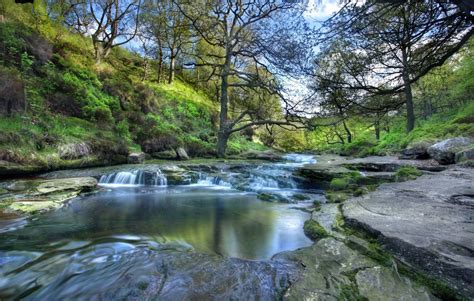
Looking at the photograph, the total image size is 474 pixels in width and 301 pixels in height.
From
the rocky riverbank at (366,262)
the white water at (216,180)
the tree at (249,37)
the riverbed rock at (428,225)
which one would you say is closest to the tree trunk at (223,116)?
the tree at (249,37)

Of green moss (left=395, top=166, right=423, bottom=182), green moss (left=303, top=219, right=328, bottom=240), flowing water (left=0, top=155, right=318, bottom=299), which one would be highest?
green moss (left=395, top=166, right=423, bottom=182)

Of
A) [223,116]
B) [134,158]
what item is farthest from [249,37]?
[134,158]

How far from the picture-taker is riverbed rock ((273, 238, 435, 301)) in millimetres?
2104

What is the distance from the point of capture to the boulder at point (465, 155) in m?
8.08

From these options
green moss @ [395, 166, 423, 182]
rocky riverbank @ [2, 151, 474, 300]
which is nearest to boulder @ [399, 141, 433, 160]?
green moss @ [395, 166, 423, 182]

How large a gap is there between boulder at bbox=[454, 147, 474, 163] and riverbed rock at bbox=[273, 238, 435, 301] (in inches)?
314

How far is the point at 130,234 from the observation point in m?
4.29

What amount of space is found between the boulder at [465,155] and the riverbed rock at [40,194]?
1164 cm

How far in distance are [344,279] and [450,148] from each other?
9.41m

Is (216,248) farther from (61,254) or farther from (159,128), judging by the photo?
(159,128)

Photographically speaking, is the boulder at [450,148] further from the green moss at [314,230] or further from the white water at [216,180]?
the green moss at [314,230]

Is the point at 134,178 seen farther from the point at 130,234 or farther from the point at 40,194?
the point at 130,234

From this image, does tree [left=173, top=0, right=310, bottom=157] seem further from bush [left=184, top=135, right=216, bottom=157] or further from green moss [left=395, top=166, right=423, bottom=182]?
green moss [left=395, top=166, right=423, bottom=182]

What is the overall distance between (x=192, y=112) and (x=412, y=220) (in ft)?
55.2
